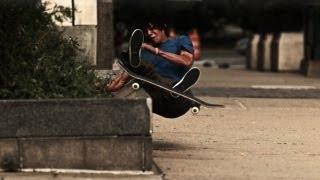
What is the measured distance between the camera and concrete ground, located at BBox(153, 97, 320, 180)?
738 centimetres

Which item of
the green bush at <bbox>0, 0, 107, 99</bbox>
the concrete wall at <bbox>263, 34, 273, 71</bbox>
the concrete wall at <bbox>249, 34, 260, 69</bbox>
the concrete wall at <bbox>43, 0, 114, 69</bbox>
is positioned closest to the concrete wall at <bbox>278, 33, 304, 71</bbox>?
the concrete wall at <bbox>263, 34, 273, 71</bbox>

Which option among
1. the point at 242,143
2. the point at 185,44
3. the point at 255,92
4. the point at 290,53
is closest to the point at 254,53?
the point at 290,53

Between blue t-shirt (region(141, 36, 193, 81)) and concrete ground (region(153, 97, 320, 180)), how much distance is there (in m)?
0.89

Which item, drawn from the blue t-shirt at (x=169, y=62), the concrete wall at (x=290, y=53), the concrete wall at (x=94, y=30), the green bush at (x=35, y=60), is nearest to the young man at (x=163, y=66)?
the blue t-shirt at (x=169, y=62)

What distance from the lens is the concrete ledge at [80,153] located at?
6.84 meters

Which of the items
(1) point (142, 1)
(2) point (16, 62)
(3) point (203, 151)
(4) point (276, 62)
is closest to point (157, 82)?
(3) point (203, 151)

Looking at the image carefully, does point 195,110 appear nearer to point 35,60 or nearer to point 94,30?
point 35,60

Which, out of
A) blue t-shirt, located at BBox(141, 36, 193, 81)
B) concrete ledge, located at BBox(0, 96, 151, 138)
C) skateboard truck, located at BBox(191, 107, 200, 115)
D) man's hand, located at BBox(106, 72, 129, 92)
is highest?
blue t-shirt, located at BBox(141, 36, 193, 81)

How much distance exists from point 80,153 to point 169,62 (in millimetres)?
2020

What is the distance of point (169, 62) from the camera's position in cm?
847

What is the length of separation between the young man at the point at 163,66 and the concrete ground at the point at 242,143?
1.89ft

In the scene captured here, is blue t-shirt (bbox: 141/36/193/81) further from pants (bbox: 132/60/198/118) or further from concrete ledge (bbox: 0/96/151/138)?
concrete ledge (bbox: 0/96/151/138)

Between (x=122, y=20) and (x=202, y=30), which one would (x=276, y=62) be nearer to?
(x=122, y=20)

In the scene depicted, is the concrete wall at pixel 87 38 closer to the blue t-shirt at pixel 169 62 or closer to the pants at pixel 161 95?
the blue t-shirt at pixel 169 62
